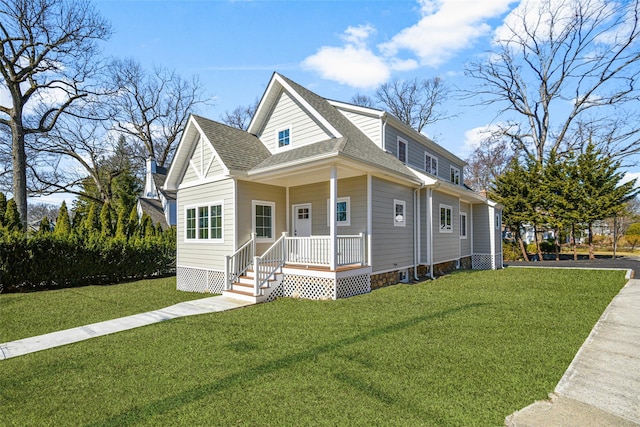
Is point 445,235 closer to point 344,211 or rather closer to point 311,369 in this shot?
point 344,211

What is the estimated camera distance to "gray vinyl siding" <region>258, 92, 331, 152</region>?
1041 cm

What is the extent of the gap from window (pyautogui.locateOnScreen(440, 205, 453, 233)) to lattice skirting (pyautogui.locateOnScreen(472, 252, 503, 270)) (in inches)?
137

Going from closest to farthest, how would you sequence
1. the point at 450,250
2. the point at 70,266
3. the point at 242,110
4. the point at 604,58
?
1. the point at 70,266
2. the point at 450,250
3. the point at 604,58
4. the point at 242,110

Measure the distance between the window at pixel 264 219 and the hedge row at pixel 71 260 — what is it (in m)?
6.72

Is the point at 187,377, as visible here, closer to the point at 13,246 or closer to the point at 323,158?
the point at 323,158

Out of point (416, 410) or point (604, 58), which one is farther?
point (604, 58)

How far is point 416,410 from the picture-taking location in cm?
309

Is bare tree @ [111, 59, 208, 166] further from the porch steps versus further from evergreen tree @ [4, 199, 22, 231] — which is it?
the porch steps

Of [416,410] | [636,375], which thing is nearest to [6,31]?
[416,410]

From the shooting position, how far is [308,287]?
8.55 meters

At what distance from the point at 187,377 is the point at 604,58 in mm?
30487

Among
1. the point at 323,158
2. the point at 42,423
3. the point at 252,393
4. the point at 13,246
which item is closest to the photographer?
the point at 42,423

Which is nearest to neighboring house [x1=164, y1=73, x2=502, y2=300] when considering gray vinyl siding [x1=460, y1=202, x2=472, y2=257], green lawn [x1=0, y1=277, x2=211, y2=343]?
green lawn [x1=0, y1=277, x2=211, y2=343]

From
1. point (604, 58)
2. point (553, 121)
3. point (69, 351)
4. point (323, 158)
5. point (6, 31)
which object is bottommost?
point (69, 351)
